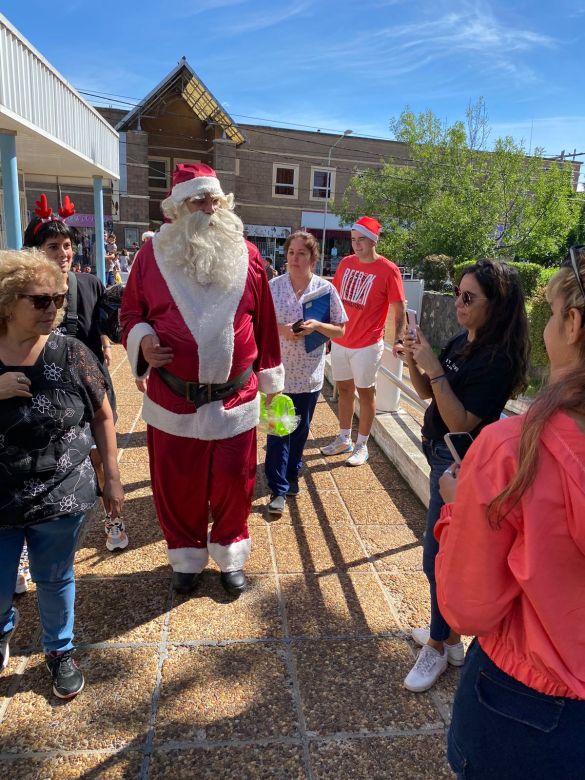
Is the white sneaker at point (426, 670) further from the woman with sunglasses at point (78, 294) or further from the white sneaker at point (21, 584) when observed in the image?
the white sneaker at point (21, 584)

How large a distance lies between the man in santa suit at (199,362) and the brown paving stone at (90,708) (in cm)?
58

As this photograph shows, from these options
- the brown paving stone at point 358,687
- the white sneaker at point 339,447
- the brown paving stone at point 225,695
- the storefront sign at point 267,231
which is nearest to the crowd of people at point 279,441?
the brown paving stone at point 358,687

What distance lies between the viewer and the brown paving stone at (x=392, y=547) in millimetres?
3143

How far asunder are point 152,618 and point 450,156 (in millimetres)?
20430

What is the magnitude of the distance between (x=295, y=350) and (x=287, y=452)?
0.71m

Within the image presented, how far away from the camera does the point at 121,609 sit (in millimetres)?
2643

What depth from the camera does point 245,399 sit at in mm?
2801

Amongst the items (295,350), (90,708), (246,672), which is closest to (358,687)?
(246,672)

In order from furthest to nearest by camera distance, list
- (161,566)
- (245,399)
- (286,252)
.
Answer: (286,252) → (161,566) → (245,399)

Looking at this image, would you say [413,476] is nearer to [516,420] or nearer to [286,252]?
[286,252]

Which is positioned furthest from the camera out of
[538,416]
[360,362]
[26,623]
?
[360,362]

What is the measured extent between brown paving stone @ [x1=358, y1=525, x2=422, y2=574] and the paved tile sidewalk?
0.01m

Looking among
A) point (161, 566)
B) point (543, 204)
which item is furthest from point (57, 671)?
point (543, 204)

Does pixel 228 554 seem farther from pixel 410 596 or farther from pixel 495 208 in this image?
pixel 495 208
